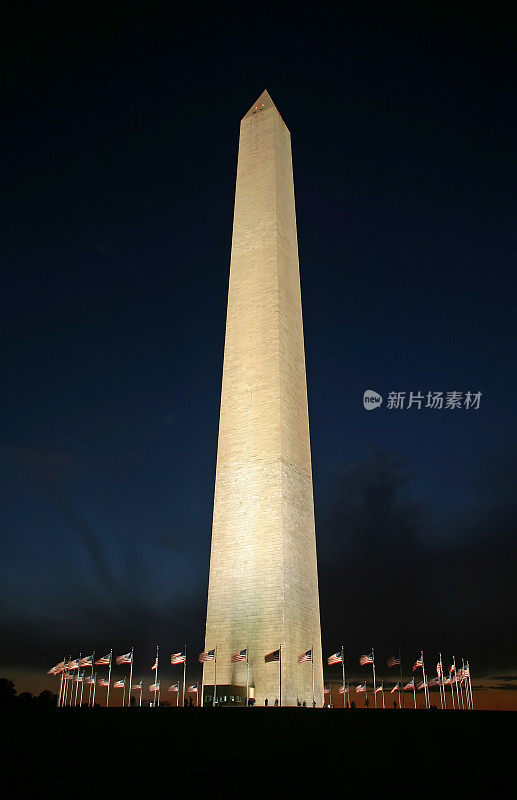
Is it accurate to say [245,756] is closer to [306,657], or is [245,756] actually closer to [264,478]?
[306,657]

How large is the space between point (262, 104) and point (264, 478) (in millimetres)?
20631

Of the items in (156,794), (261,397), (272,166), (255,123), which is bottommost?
(156,794)

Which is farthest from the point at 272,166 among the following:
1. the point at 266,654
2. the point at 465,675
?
the point at 465,675

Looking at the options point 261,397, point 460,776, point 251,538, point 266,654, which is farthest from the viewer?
point 261,397

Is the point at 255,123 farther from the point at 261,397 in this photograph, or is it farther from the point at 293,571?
the point at 293,571

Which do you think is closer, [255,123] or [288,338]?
[288,338]

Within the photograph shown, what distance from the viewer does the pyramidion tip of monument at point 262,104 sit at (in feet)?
123

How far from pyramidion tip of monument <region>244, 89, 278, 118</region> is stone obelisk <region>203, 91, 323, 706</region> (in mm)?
3516

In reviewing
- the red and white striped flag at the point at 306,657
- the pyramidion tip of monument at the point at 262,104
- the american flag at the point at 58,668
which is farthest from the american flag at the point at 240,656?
the pyramidion tip of monument at the point at 262,104

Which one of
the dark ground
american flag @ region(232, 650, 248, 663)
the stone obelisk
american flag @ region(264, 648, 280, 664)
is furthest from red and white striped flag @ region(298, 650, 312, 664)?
the dark ground

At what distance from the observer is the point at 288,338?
31328 millimetres

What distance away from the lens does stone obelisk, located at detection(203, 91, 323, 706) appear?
2628cm

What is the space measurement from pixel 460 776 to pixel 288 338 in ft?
74.1

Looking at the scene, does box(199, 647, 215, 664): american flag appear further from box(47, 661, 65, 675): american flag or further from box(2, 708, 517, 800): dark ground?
box(2, 708, 517, 800): dark ground
